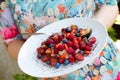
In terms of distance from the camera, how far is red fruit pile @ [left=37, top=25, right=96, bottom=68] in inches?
37.2

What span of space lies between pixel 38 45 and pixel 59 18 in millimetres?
136

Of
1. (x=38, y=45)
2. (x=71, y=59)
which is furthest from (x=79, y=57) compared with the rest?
(x=38, y=45)

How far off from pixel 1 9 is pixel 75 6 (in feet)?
0.99

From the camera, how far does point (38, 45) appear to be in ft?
3.60

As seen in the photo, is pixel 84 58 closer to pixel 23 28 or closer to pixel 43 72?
pixel 43 72

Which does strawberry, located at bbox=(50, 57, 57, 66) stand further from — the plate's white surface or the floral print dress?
the floral print dress

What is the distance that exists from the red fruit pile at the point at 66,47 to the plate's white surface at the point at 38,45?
2 centimetres

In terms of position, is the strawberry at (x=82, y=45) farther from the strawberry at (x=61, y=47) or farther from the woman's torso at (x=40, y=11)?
the woman's torso at (x=40, y=11)

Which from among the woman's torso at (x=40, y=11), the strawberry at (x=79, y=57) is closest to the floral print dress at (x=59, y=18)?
the woman's torso at (x=40, y=11)

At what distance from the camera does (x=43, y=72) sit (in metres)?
0.95

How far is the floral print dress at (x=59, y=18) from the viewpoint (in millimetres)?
1061

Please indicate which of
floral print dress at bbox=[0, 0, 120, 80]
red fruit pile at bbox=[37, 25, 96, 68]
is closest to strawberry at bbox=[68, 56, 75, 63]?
red fruit pile at bbox=[37, 25, 96, 68]

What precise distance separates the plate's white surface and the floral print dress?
3 centimetres

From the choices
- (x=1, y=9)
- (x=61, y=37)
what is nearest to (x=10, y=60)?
(x=1, y=9)
